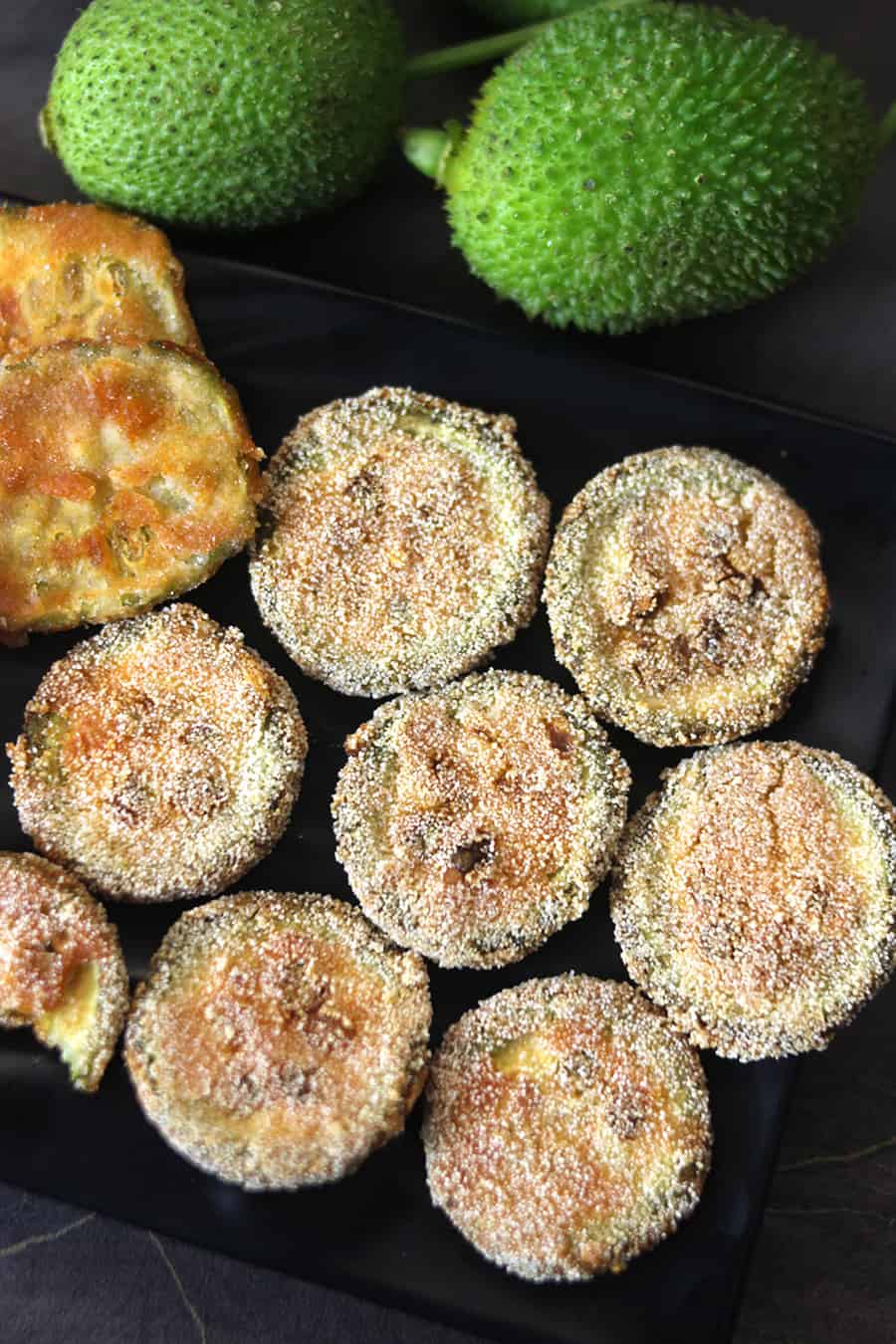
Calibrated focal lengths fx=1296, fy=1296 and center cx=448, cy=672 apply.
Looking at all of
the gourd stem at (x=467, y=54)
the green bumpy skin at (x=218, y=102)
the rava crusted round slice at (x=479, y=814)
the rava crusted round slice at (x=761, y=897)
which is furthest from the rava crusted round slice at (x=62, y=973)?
the gourd stem at (x=467, y=54)

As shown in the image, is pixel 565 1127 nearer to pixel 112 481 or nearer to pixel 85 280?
pixel 112 481

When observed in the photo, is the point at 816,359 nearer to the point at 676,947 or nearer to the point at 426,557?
the point at 426,557

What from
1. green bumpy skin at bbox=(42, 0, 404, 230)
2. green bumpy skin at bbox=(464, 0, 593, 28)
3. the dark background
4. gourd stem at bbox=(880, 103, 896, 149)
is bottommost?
the dark background

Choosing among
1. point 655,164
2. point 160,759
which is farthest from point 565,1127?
point 655,164

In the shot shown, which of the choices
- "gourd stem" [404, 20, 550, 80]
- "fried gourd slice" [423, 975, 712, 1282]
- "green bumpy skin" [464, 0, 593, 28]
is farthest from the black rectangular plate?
"green bumpy skin" [464, 0, 593, 28]

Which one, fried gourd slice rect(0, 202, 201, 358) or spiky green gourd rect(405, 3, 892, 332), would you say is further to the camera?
fried gourd slice rect(0, 202, 201, 358)

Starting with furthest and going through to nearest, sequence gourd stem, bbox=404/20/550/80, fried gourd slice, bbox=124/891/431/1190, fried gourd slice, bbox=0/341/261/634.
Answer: gourd stem, bbox=404/20/550/80 < fried gourd slice, bbox=0/341/261/634 < fried gourd slice, bbox=124/891/431/1190

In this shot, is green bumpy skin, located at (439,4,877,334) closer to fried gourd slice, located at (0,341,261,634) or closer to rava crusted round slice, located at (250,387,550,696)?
rava crusted round slice, located at (250,387,550,696)
